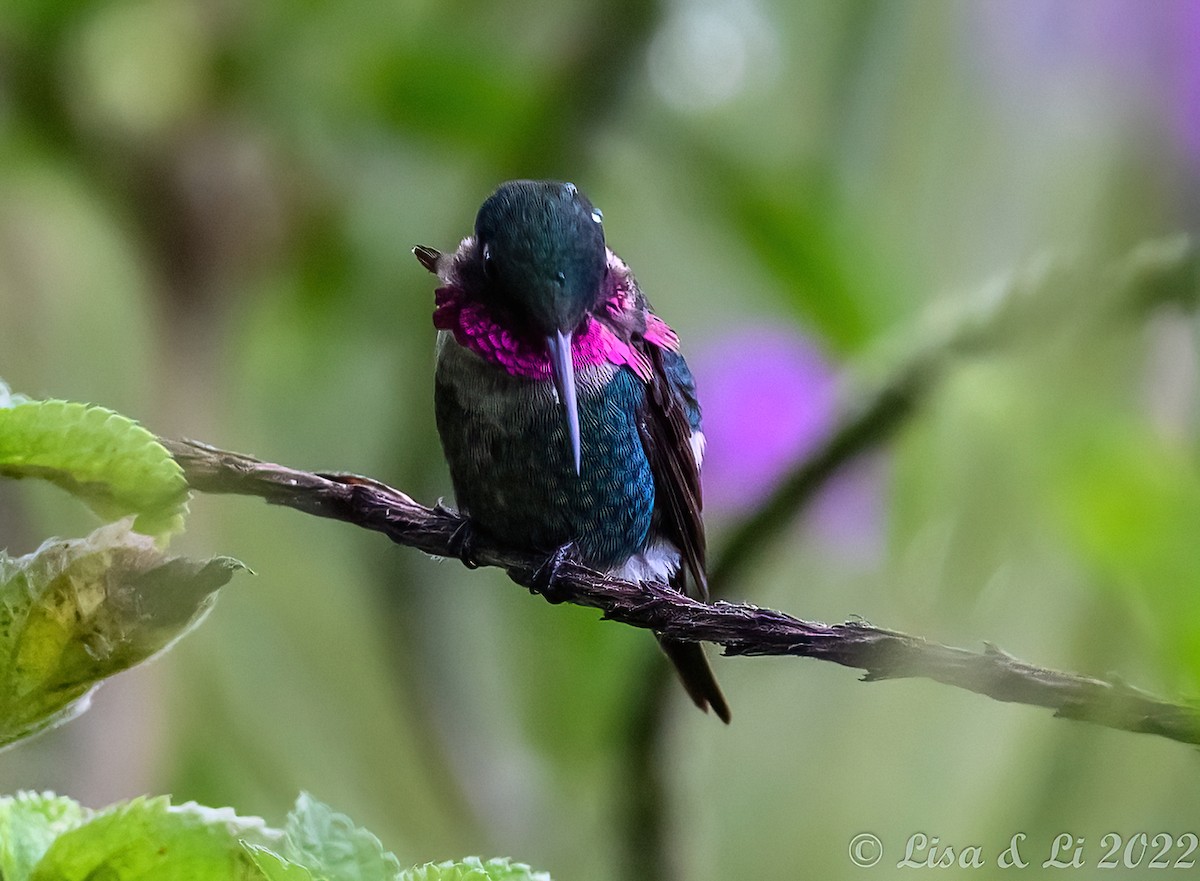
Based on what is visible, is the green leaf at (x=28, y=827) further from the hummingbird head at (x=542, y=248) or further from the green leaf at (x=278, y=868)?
the hummingbird head at (x=542, y=248)

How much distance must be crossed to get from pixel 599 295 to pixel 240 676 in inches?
38.2

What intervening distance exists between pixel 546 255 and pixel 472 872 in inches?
17.0

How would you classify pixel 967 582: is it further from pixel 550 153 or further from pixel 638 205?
pixel 638 205

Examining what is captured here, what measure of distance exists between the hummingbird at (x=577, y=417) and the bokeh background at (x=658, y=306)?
115 mm

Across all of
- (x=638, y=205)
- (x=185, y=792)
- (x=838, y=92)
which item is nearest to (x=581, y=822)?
(x=185, y=792)

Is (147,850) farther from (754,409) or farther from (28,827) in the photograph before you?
(754,409)

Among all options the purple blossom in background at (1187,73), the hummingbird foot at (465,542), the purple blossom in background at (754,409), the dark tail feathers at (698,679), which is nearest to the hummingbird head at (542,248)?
the hummingbird foot at (465,542)

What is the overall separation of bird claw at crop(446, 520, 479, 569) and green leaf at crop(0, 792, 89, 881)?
1.03 feet

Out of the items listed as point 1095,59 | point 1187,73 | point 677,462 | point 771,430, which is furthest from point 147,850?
point 1095,59

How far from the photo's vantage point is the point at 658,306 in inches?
67.9

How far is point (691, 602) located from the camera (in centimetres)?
52

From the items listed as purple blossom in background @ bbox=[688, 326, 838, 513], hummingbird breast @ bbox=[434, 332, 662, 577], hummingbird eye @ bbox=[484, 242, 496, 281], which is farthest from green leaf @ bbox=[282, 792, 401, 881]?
purple blossom in background @ bbox=[688, 326, 838, 513]

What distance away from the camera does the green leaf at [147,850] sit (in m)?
0.39

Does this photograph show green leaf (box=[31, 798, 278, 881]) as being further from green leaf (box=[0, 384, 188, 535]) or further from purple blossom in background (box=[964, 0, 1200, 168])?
purple blossom in background (box=[964, 0, 1200, 168])
